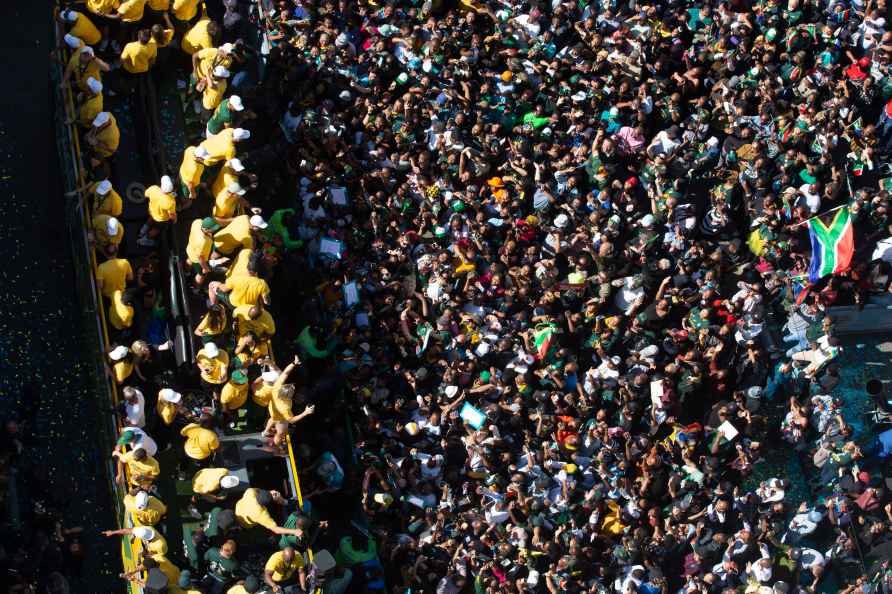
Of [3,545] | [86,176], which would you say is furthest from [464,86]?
[3,545]

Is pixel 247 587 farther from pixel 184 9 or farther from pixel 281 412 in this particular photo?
pixel 184 9

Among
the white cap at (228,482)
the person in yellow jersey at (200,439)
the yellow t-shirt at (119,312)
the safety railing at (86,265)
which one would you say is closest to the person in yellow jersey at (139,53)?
the safety railing at (86,265)

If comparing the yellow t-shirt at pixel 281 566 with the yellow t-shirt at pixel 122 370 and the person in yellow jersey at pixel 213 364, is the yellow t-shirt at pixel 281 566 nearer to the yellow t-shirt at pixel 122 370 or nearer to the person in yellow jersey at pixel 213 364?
the person in yellow jersey at pixel 213 364

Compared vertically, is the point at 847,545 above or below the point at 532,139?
below

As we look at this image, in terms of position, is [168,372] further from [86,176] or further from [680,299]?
[680,299]

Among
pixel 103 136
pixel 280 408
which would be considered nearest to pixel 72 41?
pixel 103 136

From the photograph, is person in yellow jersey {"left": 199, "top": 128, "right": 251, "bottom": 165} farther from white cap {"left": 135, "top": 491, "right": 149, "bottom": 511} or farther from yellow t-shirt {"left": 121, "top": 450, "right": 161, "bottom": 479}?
white cap {"left": 135, "top": 491, "right": 149, "bottom": 511}
